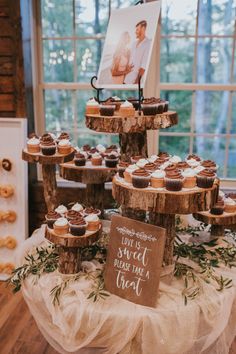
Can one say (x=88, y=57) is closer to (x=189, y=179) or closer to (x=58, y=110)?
(x=58, y=110)

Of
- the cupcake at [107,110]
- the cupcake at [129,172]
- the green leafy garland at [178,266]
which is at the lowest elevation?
the green leafy garland at [178,266]

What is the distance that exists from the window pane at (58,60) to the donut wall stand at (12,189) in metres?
0.48

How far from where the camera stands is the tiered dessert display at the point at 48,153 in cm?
178

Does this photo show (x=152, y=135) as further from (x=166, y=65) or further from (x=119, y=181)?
(x=119, y=181)

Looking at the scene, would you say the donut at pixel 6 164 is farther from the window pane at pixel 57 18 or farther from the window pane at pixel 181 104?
the window pane at pixel 181 104

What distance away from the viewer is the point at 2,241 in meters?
2.91

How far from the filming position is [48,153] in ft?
5.88

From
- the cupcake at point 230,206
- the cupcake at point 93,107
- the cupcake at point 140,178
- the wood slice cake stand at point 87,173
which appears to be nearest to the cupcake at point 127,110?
the cupcake at point 93,107

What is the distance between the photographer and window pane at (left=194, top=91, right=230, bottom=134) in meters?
2.85

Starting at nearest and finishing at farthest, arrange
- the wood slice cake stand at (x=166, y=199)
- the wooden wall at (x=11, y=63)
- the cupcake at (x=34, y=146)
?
the wood slice cake stand at (x=166, y=199) < the cupcake at (x=34, y=146) < the wooden wall at (x=11, y=63)

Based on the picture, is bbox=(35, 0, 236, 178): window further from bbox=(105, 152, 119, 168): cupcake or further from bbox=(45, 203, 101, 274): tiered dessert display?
bbox=(45, 203, 101, 274): tiered dessert display

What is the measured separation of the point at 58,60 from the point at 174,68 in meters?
→ 0.88

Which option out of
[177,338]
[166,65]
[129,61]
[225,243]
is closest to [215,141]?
[166,65]

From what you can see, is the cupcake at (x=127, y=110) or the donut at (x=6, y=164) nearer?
the cupcake at (x=127, y=110)
